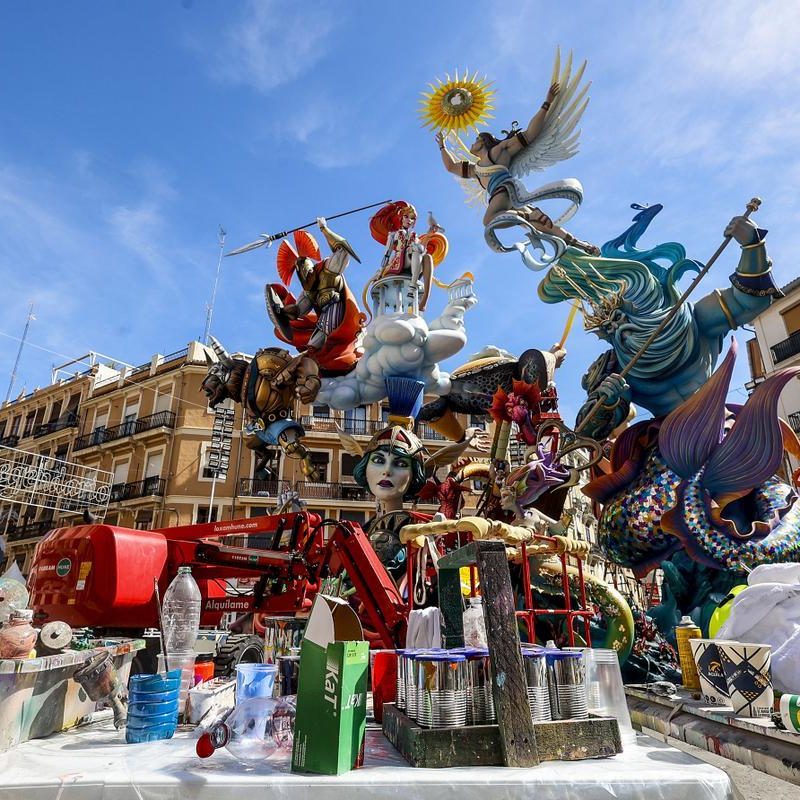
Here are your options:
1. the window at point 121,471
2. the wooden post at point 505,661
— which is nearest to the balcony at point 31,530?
the window at point 121,471

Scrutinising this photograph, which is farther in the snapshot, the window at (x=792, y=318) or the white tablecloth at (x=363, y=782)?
the window at (x=792, y=318)

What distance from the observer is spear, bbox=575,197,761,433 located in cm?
638

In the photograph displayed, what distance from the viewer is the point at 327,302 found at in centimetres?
955

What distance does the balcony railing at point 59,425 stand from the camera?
1147 inches

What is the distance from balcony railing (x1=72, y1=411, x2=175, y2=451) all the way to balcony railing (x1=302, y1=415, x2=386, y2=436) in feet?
20.1

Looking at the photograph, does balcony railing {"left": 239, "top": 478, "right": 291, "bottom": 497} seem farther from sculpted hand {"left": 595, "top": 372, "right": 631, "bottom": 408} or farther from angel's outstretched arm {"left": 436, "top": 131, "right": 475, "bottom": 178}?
sculpted hand {"left": 595, "top": 372, "right": 631, "bottom": 408}

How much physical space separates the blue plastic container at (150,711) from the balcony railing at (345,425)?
22004mm

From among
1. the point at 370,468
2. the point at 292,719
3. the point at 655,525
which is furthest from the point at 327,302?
the point at 292,719

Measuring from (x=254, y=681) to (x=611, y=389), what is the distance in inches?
244

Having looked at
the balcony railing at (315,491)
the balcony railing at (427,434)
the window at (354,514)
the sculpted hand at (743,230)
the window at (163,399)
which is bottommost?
the sculpted hand at (743,230)

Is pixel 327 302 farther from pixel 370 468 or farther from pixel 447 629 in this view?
pixel 447 629

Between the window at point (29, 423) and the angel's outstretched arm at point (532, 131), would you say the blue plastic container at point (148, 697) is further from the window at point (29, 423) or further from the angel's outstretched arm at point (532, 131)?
the window at point (29, 423)

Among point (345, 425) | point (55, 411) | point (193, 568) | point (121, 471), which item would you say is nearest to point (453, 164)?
point (193, 568)

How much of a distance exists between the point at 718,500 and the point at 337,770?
5.92m
